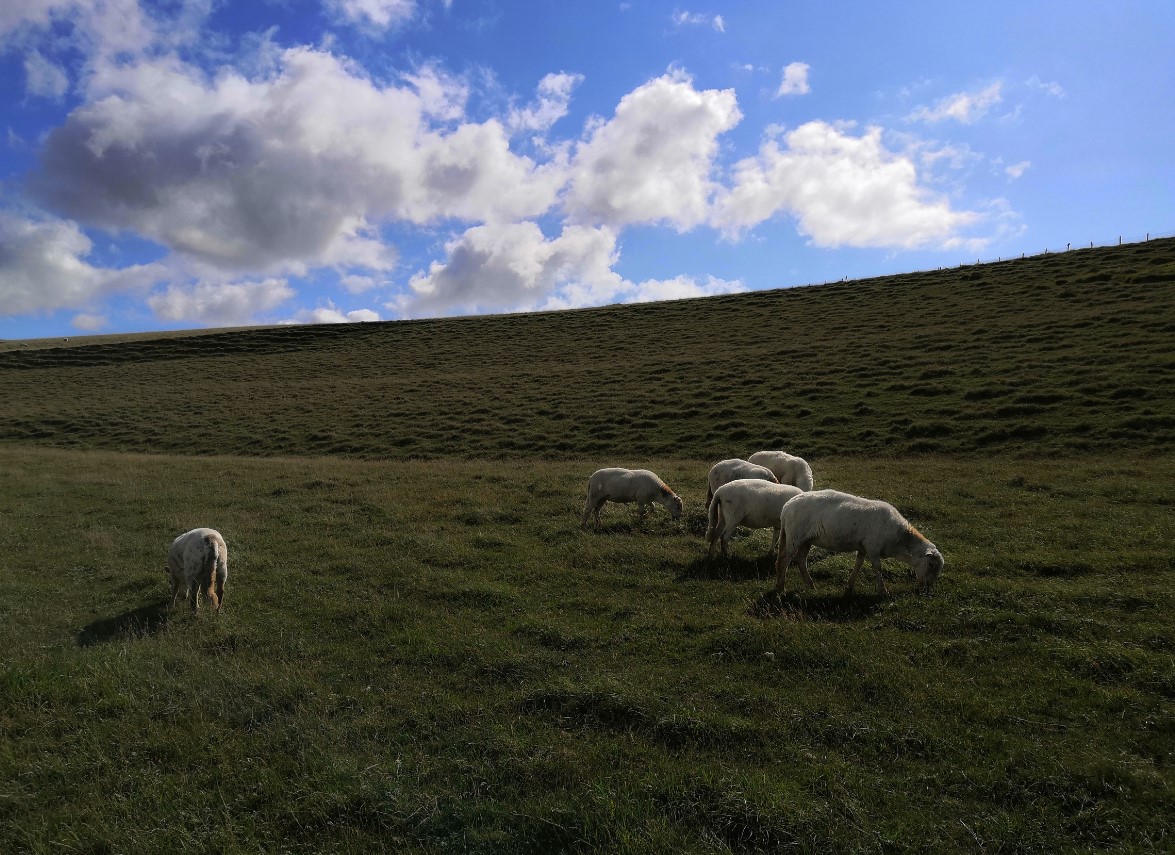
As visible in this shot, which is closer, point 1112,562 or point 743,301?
point 1112,562

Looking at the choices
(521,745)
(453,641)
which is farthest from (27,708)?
(521,745)

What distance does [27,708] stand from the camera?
702 centimetres

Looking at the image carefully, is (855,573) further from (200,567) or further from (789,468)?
(200,567)

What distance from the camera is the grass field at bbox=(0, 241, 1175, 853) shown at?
5176 millimetres

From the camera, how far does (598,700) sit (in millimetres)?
6832

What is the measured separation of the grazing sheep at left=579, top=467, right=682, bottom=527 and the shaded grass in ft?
6.95

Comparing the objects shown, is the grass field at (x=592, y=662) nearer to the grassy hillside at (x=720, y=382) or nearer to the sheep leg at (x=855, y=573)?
the sheep leg at (x=855, y=573)

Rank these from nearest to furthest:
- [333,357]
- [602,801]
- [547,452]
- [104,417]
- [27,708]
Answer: [602,801], [27,708], [547,452], [104,417], [333,357]

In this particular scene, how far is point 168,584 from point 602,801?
10.6 meters

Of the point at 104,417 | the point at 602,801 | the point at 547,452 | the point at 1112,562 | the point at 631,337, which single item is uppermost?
the point at 631,337

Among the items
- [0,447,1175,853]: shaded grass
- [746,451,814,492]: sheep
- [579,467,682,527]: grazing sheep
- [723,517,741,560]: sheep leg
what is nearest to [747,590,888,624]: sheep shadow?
[0,447,1175,853]: shaded grass

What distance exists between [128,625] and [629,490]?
10.2m

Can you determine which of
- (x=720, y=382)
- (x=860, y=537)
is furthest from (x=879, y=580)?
(x=720, y=382)

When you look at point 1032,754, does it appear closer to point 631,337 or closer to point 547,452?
point 547,452
